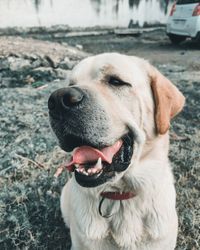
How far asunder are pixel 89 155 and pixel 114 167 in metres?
0.17

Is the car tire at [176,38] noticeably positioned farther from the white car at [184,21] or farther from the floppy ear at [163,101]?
the floppy ear at [163,101]

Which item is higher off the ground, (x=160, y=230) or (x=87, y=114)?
(x=87, y=114)

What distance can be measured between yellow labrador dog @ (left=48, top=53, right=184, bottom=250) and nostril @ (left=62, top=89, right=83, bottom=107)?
14 centimetres

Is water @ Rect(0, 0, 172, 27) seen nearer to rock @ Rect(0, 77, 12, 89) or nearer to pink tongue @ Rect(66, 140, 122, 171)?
rock @ Rect(0, 77, 12, 89)

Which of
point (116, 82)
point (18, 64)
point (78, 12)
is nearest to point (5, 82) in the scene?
point (18, 64)

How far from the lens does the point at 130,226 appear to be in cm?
254

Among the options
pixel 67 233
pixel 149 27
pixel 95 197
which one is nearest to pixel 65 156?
pixel 67 233

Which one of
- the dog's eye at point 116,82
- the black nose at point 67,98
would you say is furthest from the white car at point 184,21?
the black nose at point 67,98

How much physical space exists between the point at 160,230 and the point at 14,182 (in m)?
1.65

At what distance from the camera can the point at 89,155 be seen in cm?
226

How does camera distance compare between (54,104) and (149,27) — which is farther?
(149,27)

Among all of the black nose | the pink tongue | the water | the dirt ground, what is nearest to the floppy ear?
the pink tongue

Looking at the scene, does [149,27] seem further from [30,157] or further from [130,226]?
[130,226]

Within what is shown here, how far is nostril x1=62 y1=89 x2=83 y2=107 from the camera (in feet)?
6.84
